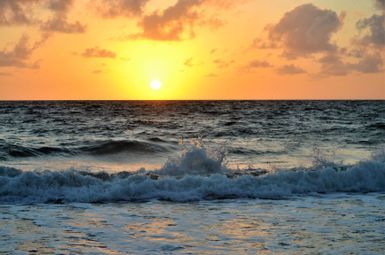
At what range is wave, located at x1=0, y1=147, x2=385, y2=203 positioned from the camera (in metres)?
11.0

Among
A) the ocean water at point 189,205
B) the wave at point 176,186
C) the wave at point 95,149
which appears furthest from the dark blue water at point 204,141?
the wave at point 176,186

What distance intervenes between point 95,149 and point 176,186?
10.3 meters

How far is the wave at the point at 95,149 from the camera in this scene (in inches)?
762

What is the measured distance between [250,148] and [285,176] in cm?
909

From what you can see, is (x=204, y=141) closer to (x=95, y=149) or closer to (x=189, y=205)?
(x=95, y=149)

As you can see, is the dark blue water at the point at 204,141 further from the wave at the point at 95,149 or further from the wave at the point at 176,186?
the wave at the point at 176,186

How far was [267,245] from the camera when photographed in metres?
7.12

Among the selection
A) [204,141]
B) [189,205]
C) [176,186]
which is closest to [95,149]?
[204,141]

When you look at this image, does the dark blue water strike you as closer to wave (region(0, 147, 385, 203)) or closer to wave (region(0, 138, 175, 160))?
wave (region(0, 138, 175, 160))

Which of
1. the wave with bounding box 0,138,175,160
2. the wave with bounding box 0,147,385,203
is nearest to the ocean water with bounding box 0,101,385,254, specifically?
the wave with bounding box 0,147,385,203

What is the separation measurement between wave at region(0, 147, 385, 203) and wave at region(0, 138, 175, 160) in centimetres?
597

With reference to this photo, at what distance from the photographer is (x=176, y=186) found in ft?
38.6

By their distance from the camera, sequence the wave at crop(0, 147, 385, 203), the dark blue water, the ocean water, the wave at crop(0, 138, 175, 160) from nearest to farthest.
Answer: the ocean water
the wave at crop(0, 147, 385, 203)
the dark blue water
the wave at crop(0, 138, 175, 160)

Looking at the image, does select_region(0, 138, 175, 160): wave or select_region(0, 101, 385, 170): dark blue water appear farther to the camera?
select_region(0, 138, 175, 160): wave
